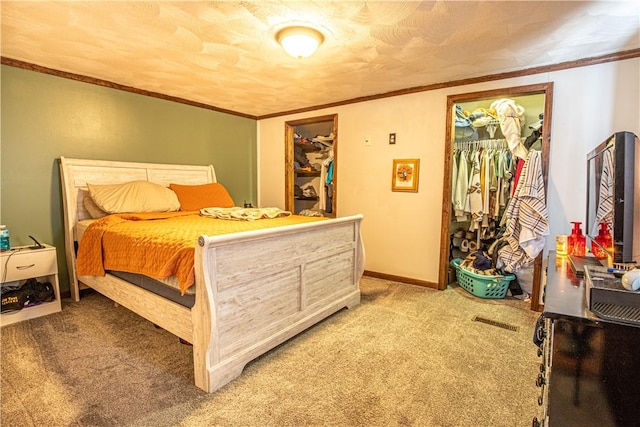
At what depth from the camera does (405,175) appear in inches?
139

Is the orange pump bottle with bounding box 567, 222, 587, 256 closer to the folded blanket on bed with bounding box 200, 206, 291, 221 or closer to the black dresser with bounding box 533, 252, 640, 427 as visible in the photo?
the black dresser with bounding box 533, 252, 640, 427

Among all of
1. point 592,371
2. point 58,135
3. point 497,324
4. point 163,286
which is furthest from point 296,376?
point 58,135

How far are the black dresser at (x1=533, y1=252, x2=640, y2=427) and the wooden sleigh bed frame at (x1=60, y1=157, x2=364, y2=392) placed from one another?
1.42 meters

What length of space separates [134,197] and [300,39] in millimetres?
2183

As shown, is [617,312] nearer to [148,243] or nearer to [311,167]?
[148,243]

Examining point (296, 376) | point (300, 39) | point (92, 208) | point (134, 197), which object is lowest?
point (296, 376)

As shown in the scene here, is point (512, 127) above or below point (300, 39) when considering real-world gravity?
below

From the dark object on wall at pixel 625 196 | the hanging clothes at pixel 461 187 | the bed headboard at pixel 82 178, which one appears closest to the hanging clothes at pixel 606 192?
the dark object on wall at pixel 625 196

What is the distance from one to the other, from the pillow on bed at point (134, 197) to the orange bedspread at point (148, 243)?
26cm

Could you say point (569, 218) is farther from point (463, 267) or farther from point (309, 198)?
point (309, 198)

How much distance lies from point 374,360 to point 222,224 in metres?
1.54

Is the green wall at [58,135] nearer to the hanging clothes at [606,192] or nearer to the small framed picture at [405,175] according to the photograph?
the small framed picture at [405,175]

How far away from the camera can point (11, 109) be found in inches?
104

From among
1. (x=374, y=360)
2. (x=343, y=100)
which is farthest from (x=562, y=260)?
(x=343, y=100)
